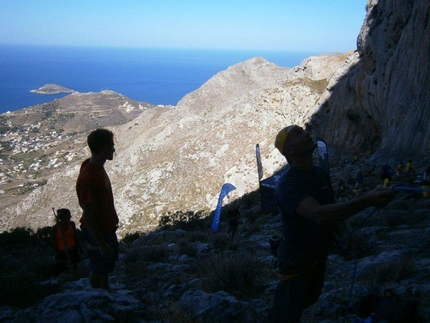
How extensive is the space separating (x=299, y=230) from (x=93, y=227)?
2398mm

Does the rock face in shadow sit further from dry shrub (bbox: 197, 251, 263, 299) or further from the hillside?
dry shrub (bbox: 197, 251, 263, 299)

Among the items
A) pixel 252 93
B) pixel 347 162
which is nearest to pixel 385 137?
pixel 347 162

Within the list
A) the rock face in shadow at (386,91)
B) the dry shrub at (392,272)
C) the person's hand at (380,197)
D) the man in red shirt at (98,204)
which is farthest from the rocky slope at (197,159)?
the person's hand at (380,197)

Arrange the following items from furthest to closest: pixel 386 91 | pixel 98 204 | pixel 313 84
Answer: pixel 313 84 < pixel 386 91 < pixel 98 204

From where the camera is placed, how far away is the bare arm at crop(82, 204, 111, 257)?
3.91m

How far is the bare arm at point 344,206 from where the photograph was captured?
233 centimetres

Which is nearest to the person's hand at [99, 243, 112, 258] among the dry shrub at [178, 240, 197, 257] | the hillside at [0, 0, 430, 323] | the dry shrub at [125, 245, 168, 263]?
the hillside at [0, 0, 430, 323]

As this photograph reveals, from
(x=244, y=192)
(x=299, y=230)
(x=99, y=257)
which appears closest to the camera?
(x=299, y=230)

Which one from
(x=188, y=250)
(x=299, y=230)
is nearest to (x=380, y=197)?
(x=299, y=230)

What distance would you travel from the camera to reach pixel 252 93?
36562mm

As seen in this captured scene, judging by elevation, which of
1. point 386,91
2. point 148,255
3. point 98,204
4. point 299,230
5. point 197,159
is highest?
point 386,91

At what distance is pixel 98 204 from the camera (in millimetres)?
4090

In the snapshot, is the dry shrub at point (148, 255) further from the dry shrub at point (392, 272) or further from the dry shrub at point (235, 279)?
the dry shrub at point (392, 272)

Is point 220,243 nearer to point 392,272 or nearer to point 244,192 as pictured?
point 392,272
